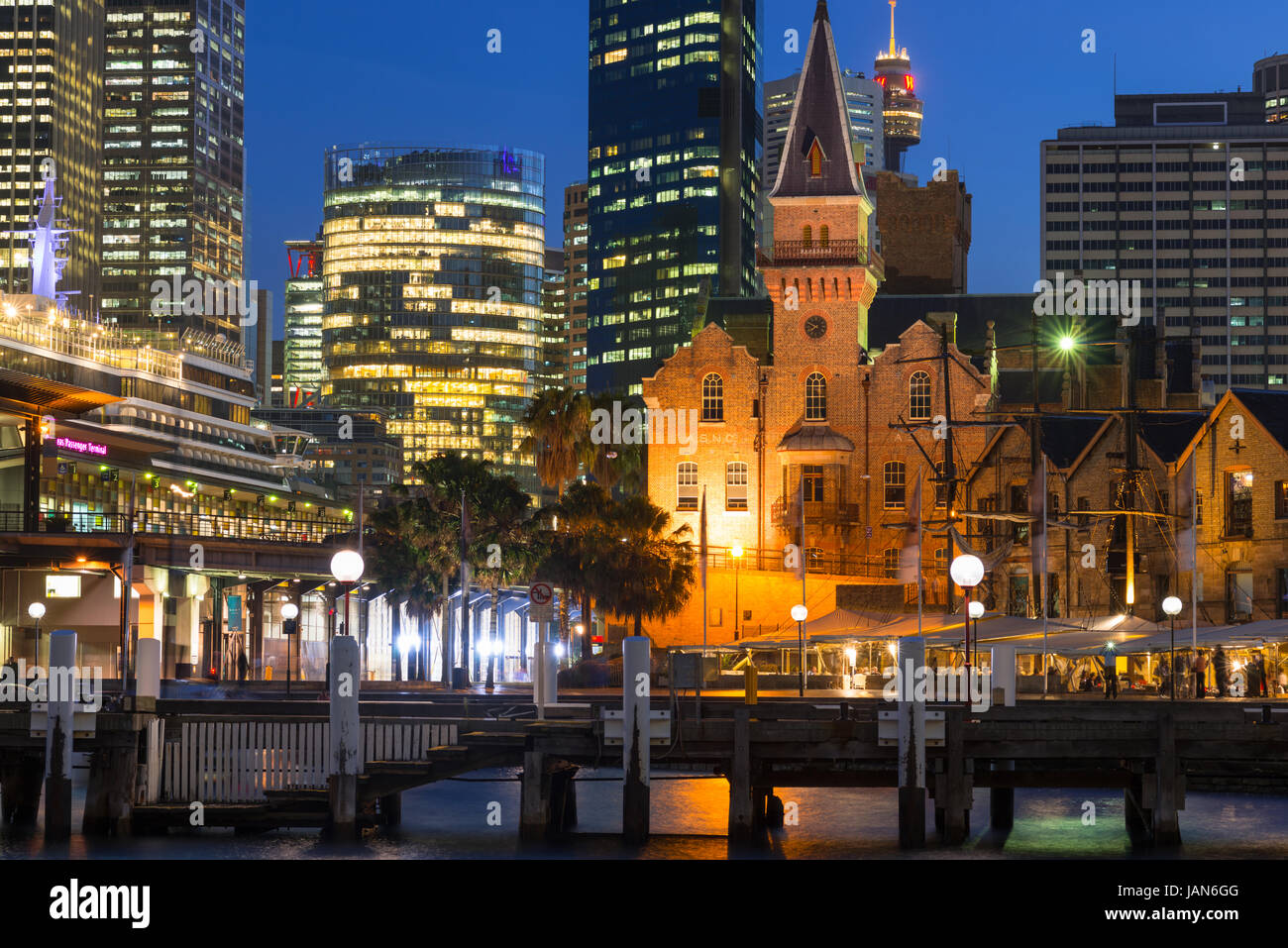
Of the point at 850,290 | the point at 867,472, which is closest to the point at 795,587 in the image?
the point at 867,472

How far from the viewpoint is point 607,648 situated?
94812 mm

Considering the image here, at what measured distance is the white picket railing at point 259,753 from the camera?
3800 centimetres

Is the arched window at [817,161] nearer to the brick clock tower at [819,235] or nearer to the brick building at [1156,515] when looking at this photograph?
the brick clock tower at [819,235]

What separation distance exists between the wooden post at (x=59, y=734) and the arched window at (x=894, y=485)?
67960 millimetres

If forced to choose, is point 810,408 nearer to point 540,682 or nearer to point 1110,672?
point 1110,672

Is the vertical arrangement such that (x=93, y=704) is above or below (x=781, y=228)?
below

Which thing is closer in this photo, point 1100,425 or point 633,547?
point 1100,425

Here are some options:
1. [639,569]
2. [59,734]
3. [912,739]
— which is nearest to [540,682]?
[912,739]

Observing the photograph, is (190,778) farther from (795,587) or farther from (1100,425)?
(795,587)

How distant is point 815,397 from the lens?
102438 mm

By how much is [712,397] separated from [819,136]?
Result: 54.6 feet
